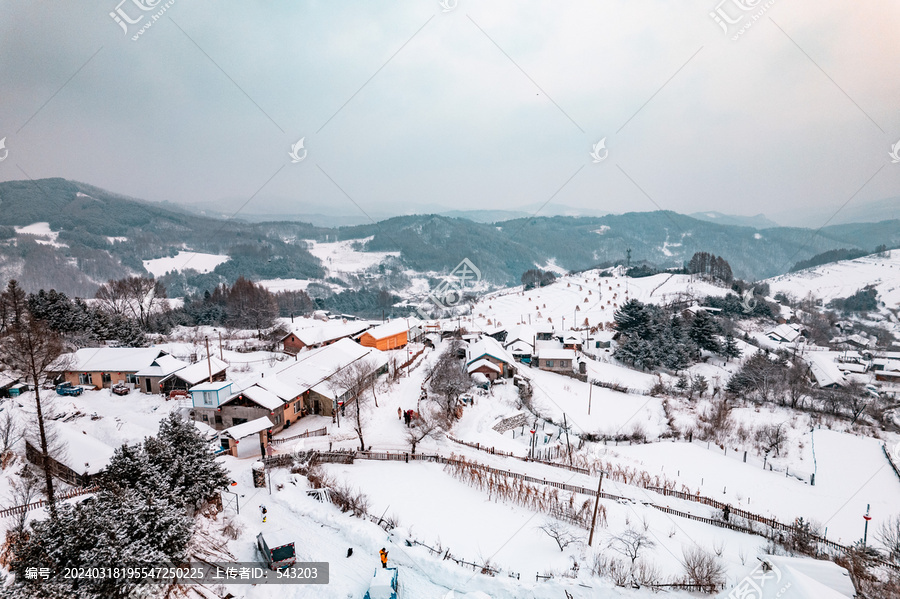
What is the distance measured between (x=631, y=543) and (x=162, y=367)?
27.1m

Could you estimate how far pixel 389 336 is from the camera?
38188mm

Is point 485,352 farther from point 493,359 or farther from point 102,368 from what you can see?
point 102,368

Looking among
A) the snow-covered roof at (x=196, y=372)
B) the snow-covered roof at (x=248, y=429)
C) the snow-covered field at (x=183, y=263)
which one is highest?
the snow-covered field at (x=183, y=263)

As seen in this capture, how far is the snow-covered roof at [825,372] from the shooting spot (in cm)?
3643

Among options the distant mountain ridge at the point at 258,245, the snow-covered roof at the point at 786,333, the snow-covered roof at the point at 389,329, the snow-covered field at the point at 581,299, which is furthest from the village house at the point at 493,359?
the distant mountain ridge at the point at 258,245

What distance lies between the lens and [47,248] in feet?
346

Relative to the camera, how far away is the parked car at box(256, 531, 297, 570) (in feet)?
34.9

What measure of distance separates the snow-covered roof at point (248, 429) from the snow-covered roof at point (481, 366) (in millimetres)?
15976

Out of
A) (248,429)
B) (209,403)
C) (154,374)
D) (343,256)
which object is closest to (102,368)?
(154,374)

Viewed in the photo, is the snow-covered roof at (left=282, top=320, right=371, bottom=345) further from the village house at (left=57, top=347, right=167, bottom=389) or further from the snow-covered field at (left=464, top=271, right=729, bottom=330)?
the snow-covered field at (left=464, top=271, right=729, bottom=330)

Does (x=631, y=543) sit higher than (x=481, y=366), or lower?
lower

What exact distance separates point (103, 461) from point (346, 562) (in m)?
10.4

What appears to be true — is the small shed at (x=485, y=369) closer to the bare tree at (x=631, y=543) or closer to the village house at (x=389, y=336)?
the village house at (x=389, y=336)

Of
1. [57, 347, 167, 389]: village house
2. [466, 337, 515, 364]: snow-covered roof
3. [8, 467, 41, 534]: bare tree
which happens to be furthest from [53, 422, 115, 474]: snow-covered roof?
[466, 337, 515, 364]: snow-covered roof
